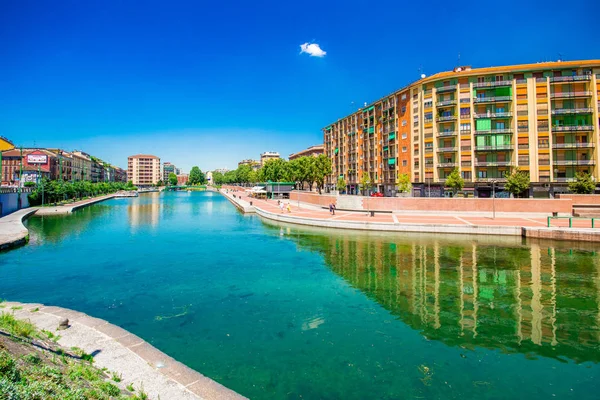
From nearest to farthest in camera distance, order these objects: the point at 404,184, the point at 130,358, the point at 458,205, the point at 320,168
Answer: the point at 130,358 → the point at 458,205 → the point at 404,184 → the point at 320,168

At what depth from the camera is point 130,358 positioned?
714 cm

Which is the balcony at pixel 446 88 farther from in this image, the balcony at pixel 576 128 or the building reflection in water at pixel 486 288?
the building reflection in water at pixel 486 288

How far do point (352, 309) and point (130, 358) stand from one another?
751cm

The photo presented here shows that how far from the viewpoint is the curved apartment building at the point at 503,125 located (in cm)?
4994

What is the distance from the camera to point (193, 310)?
1183 centimetres

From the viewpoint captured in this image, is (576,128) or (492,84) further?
(492,84)

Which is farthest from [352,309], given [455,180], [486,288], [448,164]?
[448,164]

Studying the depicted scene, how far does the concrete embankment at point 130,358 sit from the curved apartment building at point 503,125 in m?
55.8

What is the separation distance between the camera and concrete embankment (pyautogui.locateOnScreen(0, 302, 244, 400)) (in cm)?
607

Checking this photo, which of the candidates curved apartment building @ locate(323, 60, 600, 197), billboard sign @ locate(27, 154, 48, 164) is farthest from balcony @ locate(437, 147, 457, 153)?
billboard sign @ locate(27, 154, 48, 164)

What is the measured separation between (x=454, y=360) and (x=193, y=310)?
8563 mm

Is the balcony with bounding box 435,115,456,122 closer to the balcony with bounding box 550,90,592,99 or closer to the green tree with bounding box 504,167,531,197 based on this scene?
the balcony with bounding box 550,90,592,99

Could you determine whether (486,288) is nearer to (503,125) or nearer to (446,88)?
(503,125)

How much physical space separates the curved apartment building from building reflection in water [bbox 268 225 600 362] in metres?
32.6
